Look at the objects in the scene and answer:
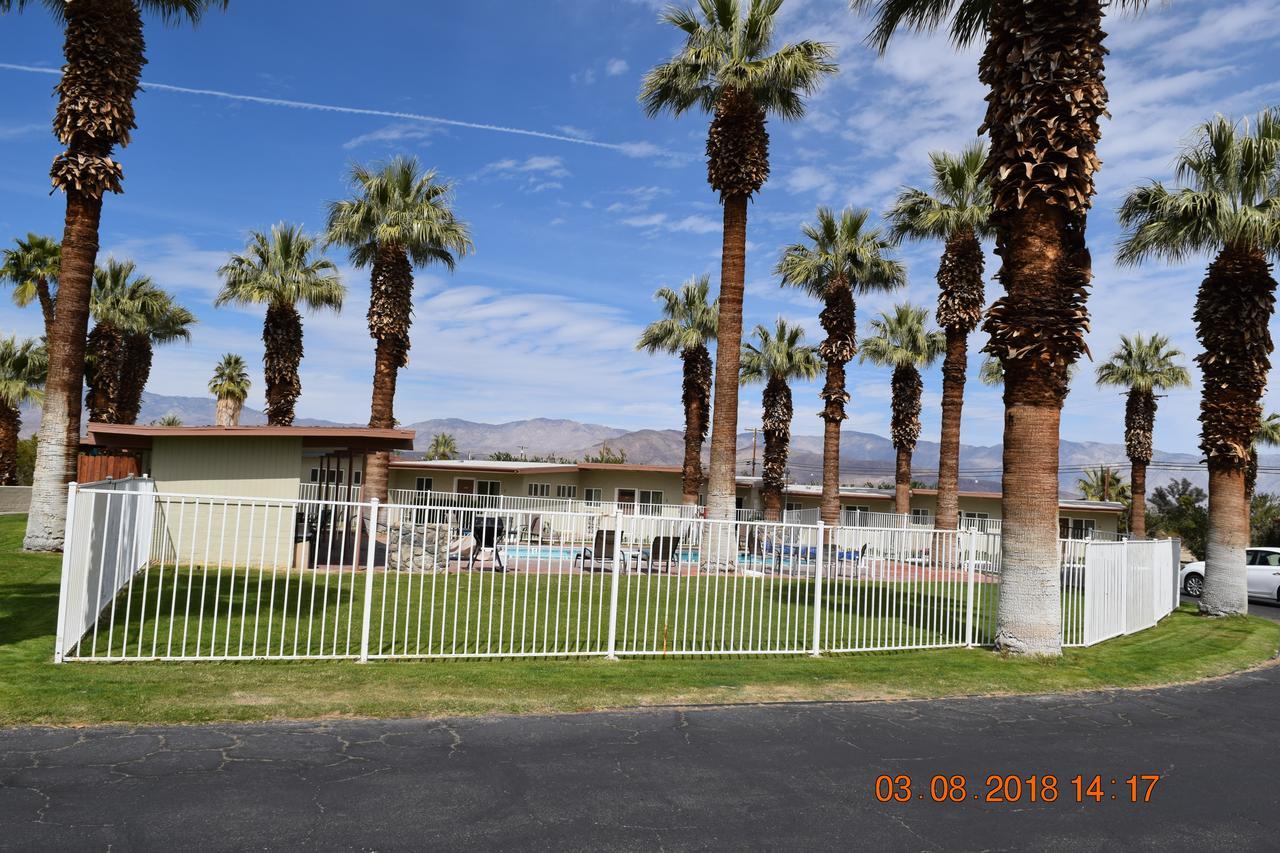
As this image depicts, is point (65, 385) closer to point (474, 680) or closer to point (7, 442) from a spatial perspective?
point (474, 680)

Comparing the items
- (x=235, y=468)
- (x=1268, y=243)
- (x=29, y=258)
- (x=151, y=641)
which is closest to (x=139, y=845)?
(x=151, y=641)

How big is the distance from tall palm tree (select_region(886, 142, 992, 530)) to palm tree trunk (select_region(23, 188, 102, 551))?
22754 mm

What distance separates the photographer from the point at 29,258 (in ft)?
105

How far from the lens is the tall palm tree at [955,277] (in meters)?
26.7

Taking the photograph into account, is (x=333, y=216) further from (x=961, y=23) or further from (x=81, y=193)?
(x=961, y=23)

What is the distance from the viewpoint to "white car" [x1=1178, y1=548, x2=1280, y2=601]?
2339 centimetres

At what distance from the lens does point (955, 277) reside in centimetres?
2677

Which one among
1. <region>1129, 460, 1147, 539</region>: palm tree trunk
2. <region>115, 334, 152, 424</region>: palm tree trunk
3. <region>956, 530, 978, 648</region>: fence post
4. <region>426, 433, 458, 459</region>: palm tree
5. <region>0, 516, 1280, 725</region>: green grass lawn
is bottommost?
<region>0, 516, 1280, 725</region>: green grass lawn

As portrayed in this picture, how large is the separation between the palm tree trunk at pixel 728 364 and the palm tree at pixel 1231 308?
960 centimetres

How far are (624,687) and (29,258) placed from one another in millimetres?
34038

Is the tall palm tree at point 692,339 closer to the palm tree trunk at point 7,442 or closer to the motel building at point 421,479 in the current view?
the motel building at point 421,479

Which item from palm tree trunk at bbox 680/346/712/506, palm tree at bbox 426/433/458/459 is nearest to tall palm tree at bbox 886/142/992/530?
palm tree trunk at bbox 680/346/712/506
